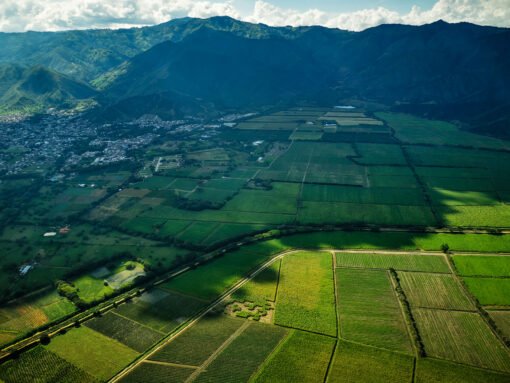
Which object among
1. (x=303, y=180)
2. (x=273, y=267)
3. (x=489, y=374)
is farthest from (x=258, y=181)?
(x=489, y=374)

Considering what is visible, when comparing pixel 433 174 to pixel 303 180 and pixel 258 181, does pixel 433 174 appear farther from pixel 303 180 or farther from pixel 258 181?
pixel 258 181

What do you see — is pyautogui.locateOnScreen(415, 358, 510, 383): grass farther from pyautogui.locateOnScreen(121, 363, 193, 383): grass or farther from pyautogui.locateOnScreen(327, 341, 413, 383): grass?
pyautogui.locateOnScreen(121, 363, 193, 383): grass

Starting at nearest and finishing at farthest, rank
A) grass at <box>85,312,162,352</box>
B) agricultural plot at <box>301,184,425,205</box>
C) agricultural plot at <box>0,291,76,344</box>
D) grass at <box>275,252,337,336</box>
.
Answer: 1. grass at <box>85,312,162,352</box>
2. grass at <box>275,252,337,336</box>
3. agricultural plot at <box>0,291,76,344</box>
4. agricultural plot at <box>301,184,425,205</box>

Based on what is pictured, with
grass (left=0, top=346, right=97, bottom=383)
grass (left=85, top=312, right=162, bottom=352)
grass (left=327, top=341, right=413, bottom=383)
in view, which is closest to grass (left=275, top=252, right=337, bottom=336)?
grass (left=327, top=341, right=413, bottom=383)

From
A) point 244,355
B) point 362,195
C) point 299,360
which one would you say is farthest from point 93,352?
point 362,195

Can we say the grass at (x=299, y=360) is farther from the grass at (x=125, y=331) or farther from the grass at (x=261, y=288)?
the grass at (x=125, y=331)

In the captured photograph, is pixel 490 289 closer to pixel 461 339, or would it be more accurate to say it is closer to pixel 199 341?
pixel 461 339
